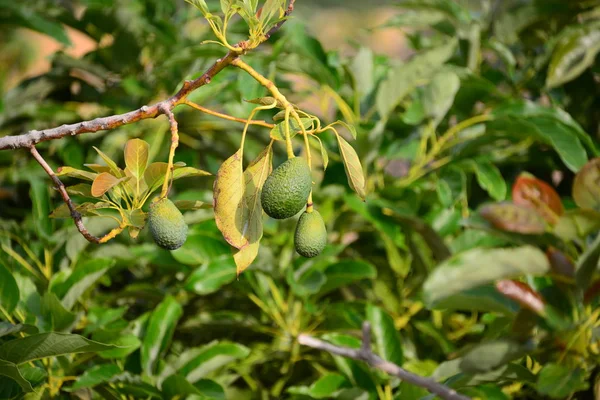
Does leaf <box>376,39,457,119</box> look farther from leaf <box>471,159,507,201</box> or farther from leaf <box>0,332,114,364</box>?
leaf <box>0,332,114,364</box>

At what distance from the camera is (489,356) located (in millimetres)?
670

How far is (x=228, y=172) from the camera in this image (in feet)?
2.27

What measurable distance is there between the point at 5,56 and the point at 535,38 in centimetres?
338

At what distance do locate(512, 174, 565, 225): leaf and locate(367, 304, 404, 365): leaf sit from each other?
0.38 metres

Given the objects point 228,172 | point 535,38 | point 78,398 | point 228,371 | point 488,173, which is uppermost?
point 228,172

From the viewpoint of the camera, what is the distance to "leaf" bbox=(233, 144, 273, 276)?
2.27ft

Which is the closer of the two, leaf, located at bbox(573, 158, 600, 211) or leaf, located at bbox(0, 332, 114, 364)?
leaf, located at bbox(573, 158, 600, 211)

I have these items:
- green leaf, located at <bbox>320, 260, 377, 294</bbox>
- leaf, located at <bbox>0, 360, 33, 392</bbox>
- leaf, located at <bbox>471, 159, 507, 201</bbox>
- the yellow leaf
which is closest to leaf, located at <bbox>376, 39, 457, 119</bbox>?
leaf, located at <bbox>471, 159, 507, 201</bbox>

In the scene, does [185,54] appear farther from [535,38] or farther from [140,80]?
[535,38]

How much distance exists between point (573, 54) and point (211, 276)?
32.3 inches

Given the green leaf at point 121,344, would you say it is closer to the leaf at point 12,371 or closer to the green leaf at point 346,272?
the leaf at point 12,371

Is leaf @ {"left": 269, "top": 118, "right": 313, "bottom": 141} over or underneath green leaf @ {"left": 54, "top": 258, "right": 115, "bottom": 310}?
over

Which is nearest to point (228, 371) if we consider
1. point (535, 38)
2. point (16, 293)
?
point (16, 293)

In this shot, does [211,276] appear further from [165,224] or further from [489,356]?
[489,356]
